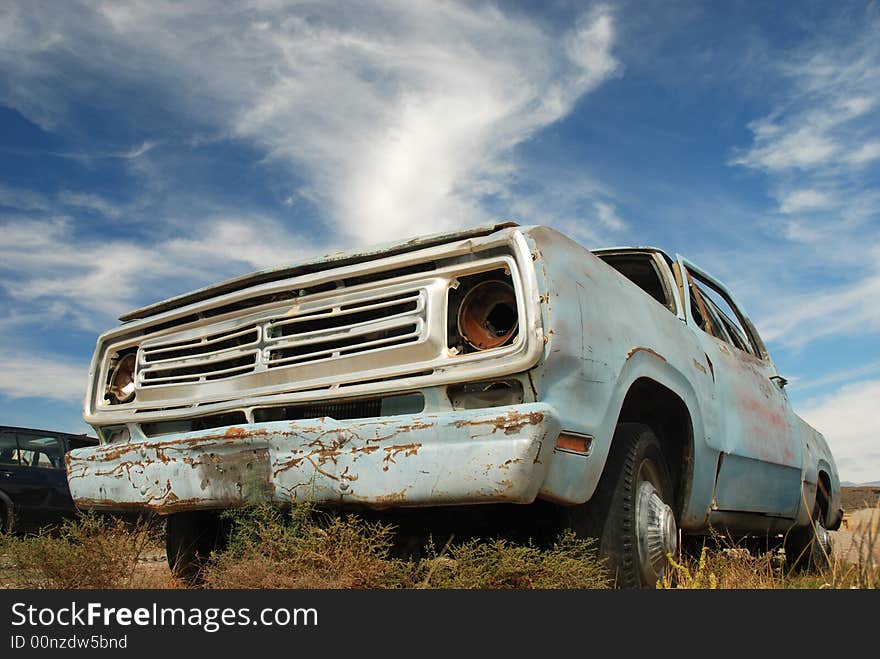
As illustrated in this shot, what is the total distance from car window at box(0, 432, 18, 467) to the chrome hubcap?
9063 millimetres

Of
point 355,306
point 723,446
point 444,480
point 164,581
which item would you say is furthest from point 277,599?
point 723,446

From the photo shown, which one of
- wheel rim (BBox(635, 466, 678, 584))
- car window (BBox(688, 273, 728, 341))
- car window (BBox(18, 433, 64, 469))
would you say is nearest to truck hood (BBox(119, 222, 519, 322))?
wheel rim (BBox(635, 466, 678, 584))

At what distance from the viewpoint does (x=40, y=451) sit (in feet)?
33.6

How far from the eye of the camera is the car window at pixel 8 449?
32.2 feet

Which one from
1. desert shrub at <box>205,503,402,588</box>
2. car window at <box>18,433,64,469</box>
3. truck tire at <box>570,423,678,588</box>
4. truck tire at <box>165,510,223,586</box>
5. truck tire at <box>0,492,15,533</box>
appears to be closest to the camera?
desert shrub at <box>205,503,402,588</box>

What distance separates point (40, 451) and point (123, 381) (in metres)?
7.47

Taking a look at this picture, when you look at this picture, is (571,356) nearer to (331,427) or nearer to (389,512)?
(331,427)

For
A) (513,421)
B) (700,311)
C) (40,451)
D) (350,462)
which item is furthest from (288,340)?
(40,451)

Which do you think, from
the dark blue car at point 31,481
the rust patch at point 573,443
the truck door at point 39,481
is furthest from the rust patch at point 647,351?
the truck door at point 39,481

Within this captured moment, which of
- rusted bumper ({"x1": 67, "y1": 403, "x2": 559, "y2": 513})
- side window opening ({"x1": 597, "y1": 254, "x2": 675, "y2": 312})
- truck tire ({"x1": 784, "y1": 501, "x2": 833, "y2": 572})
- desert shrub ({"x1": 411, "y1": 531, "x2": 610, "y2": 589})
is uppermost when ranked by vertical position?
side window opening ({"x1": 597, "y1": 254, "x2": 675, "y2": 312})

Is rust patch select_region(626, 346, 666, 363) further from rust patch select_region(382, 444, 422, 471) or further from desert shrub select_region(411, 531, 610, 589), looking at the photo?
rust patch select_region(382, 444, 422, 471)

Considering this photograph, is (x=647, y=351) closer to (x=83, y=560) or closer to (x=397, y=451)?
(x=397, y=451)

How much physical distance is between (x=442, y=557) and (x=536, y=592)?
0.55 m

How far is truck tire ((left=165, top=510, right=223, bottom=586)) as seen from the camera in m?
3.73
